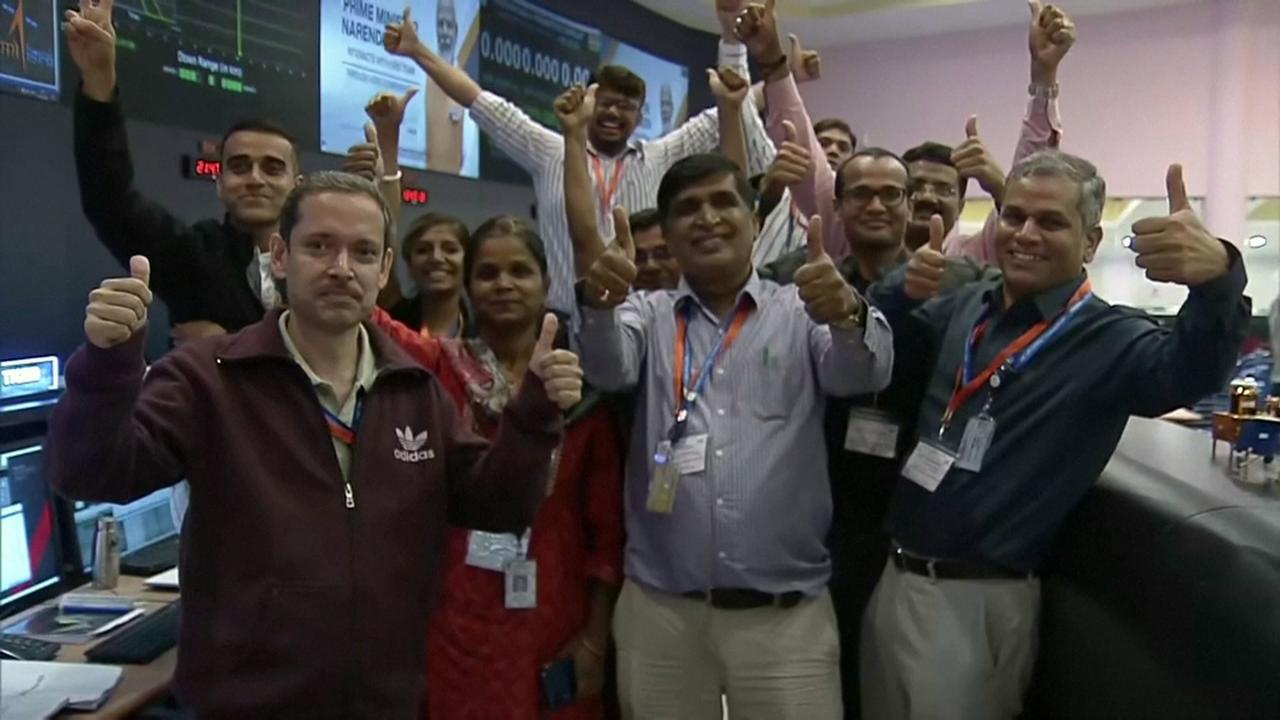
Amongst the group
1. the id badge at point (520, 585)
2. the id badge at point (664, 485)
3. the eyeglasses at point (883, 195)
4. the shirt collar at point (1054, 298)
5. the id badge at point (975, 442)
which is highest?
the eyeglasses at point (883, 195)

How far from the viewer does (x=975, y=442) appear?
192cm

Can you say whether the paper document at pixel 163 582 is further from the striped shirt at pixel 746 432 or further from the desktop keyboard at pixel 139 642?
the striped shirt at pixel 746 432

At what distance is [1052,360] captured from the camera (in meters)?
1.90

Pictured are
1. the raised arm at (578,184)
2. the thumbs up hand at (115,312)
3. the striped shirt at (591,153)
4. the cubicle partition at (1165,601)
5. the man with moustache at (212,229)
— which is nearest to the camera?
the thumbs up hand at (115,312)

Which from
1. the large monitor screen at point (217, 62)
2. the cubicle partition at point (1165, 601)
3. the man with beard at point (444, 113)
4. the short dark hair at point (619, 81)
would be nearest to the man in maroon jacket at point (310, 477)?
the cubicle partition at point (1165, 601)

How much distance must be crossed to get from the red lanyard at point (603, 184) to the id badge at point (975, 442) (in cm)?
152

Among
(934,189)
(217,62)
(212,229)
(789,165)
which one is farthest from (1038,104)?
(217,62)

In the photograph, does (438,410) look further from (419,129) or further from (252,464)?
(419,129)

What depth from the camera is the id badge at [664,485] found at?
80.6 inches

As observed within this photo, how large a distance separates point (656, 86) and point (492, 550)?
515 cm

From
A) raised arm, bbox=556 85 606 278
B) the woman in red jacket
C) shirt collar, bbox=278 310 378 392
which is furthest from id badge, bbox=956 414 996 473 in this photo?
shirt collar, bbox=278 310 378 392

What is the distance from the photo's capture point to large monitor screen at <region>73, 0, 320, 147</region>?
3.35m

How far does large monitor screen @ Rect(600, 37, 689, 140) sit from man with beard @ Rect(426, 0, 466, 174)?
146 cm

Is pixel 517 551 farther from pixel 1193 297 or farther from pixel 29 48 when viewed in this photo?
pixel 29 48
